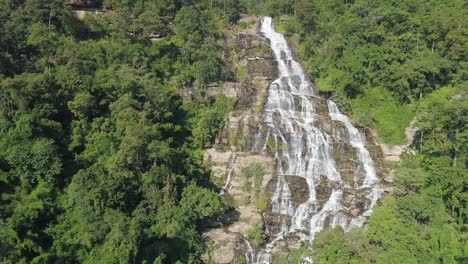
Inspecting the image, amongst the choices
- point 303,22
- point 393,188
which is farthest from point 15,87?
point 303,22

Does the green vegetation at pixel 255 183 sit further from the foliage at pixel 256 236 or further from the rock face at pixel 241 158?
the foliage at pixel 256 236

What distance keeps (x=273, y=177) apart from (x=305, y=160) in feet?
12.1

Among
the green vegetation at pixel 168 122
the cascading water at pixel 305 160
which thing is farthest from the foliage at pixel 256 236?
the cascading water at pixel 305 160

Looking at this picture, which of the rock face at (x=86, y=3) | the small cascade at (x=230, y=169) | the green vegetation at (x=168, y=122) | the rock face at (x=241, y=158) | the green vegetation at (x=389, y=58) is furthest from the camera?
the rock face at (x=86, y=3)

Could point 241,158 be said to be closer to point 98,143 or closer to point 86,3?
point 98,143

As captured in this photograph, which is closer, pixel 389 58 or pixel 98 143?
pixel 98 143

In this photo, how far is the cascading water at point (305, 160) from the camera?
27.0 m

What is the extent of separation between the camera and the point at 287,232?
87.4ft

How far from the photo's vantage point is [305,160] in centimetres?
3172

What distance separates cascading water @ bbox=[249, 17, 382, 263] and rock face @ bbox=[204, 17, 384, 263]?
80mm

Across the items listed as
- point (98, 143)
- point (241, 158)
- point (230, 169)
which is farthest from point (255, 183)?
point (98, 143)

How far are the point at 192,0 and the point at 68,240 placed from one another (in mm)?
40977

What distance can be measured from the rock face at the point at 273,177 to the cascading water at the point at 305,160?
8 centimetres

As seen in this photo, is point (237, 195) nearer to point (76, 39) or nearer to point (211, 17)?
point (76, 39)
